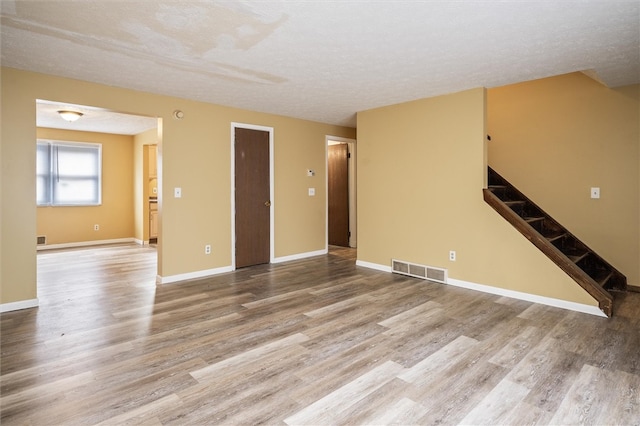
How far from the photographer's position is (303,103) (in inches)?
187

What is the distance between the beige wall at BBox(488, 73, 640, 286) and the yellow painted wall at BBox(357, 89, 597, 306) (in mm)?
1189

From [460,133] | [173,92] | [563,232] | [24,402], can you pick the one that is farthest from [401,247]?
[24,402]

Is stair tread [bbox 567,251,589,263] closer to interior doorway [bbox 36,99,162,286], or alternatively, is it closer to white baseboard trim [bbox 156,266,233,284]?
white baseboard trim [bbox 156,266,233,284]

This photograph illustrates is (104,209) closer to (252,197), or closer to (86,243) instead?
(86,243)

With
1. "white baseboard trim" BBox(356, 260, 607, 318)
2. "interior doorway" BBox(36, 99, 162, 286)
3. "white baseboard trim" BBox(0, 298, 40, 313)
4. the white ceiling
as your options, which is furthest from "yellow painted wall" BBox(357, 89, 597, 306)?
"interior doorway" BBox(36, 99, 162, 286)

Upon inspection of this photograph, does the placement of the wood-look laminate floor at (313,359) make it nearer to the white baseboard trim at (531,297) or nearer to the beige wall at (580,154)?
the white baseboard trim at (531,297)

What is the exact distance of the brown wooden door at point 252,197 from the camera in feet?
17.1

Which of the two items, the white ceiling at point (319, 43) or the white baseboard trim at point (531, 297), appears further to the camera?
the white baseboard trim at point (531, 297)

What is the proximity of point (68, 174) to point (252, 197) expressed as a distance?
183 inches

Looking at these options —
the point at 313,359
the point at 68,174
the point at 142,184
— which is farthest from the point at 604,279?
the point at 68,174

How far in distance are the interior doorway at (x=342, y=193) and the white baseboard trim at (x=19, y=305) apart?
4.88 m

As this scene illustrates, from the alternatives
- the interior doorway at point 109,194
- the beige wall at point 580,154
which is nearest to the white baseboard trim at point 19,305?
the interior doorway at point 109,194

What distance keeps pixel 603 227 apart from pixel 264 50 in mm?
4374

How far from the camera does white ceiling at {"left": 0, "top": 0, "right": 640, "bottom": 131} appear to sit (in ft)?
7.43
